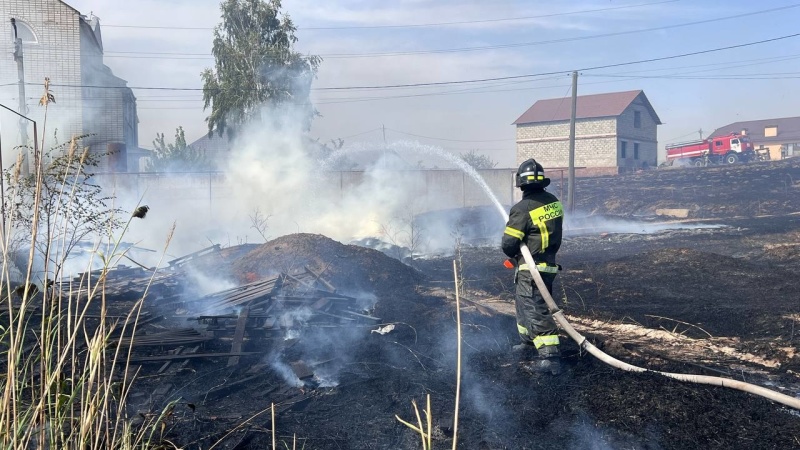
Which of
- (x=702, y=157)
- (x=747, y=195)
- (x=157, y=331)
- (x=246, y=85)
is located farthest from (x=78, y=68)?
(x=702, y=157)

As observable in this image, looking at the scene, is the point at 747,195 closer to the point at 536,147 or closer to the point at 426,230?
the point at 426,230

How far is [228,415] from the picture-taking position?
5.00 meters

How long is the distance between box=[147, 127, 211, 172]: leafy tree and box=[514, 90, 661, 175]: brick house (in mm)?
24917

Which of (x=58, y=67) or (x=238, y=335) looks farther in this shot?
(x=58, y=67)

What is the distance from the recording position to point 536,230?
6078 millimetres

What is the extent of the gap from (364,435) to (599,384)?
2.15 metres

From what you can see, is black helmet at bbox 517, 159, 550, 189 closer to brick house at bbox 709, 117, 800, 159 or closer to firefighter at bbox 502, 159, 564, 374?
firefighter at bbox 502, 159, 564, 374

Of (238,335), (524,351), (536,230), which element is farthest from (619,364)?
(238,335)

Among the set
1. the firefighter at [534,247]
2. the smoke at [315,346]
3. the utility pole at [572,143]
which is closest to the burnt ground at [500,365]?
the smoke at [315,346]

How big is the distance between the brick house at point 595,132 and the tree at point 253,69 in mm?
22525

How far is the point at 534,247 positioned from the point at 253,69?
24.1 meters

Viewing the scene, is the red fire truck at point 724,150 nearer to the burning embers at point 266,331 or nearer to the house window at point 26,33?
the burning embers at point 266,331

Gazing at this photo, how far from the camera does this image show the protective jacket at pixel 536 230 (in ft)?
19.9

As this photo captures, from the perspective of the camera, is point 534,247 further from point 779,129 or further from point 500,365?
point 779,129
